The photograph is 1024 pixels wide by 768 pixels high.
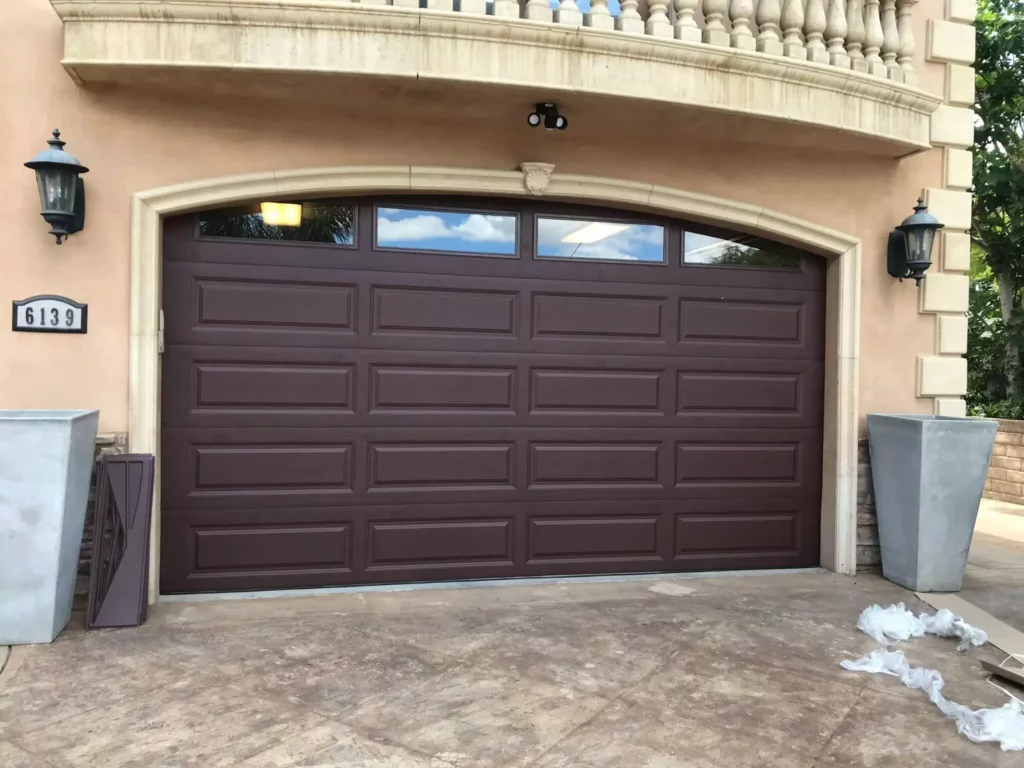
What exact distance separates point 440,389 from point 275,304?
119 cm

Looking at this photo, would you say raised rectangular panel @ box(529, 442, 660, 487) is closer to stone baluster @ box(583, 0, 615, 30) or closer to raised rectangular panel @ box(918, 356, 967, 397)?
raised rectangular panel @ box(918, 356, 967, 397)

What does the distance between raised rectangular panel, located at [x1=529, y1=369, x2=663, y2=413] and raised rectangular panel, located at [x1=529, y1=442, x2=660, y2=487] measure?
0.86 ft

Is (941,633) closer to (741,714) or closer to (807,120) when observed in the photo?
(741,714)

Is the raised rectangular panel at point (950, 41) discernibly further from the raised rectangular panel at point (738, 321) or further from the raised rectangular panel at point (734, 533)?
the raised rectangular panel at point (734, 533)

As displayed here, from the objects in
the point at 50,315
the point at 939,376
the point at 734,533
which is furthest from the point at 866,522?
the point at 50,315

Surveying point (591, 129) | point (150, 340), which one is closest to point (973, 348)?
point (591, 129)

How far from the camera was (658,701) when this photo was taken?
133 inches

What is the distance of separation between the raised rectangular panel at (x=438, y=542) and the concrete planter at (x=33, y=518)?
1.81m

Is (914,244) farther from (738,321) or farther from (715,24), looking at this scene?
(715,24)

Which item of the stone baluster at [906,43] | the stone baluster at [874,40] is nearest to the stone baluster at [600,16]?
the stone baluster at [874,40]

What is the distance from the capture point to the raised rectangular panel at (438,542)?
5070 millimetres

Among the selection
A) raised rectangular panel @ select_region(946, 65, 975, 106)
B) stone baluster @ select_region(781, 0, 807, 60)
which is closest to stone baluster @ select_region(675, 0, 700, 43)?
stone baluster @ select_region(781, 0, 807, 60)

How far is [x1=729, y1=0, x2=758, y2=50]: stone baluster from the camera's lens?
493 cm

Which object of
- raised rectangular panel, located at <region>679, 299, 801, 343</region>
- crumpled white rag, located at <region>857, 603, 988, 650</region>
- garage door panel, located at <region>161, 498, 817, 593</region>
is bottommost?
crumpled white rag, located at <region>857, 603, 988, 650</region>
